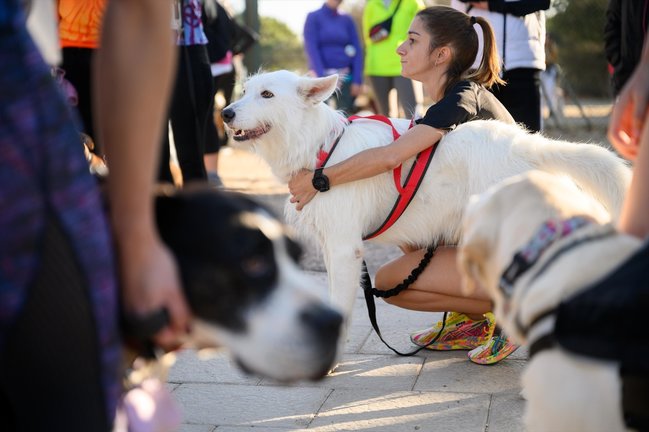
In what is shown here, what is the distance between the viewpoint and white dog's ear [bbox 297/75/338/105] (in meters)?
4.28

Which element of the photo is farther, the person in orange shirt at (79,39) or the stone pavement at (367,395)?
the person in orange shirt at (79,39)

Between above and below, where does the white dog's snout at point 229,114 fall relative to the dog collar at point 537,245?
below

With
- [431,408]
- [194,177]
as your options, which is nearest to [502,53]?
[194,177]

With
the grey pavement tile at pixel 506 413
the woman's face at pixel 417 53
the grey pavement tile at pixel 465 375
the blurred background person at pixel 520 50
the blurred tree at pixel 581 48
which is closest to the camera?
the grey pavement tile at pixel 506 413

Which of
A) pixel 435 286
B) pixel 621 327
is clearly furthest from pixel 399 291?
pixel 621 327

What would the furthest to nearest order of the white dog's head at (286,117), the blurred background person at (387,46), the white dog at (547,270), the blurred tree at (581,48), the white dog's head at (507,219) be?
the blurred tree at (581,48)
the blurred background person at (387,46)
the white dog's head at (286,117)
the white dog's head at (507,219)
the white dog at (547,270)

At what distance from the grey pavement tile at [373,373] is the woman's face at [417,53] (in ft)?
5.18

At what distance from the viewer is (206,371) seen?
13.6ft

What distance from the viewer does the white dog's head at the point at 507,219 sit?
2133 millimetres

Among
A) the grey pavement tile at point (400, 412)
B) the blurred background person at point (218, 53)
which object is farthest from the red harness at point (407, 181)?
the blurred background person at point (218, 53)

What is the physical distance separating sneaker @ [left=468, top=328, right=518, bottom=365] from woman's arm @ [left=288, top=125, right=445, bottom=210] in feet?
Answer: 3.40

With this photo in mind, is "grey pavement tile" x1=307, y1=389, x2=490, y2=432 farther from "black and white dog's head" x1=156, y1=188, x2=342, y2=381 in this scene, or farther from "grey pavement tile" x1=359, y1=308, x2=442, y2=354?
"black and white dog's head" x1=156, y1=188, x2=342, y2=381

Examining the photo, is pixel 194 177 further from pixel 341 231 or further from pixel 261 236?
pixel 261 236

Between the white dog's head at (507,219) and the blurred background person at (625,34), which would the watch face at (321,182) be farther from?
the blurred background person at (625,34)
